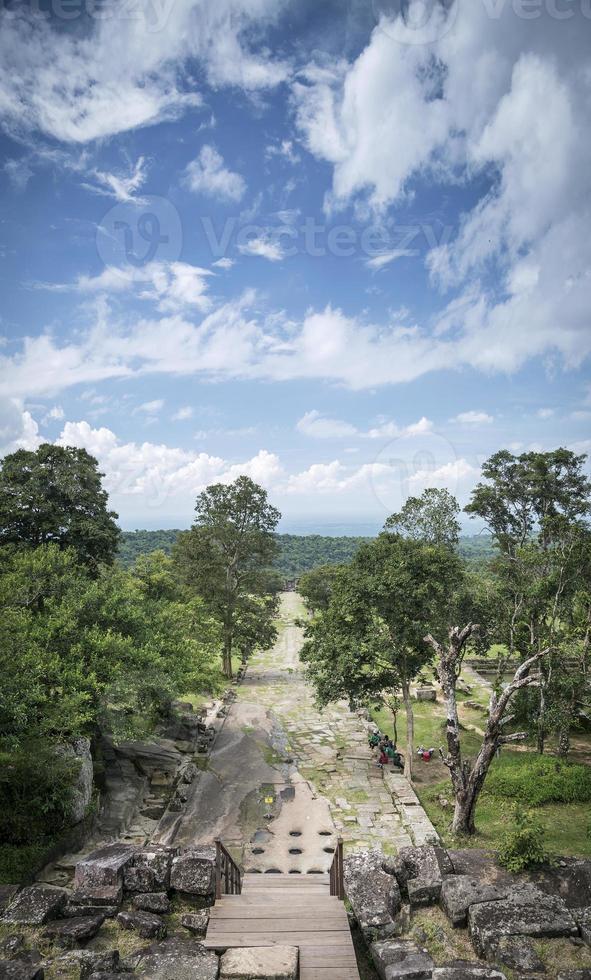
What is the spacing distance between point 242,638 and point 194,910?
2697cm

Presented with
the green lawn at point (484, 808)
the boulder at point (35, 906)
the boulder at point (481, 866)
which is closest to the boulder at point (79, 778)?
the boulder at point (35, 906)

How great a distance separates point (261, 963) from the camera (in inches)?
294

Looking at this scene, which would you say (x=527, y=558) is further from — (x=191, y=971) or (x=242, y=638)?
(x=242, y=638)

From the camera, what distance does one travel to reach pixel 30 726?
13.2 metres

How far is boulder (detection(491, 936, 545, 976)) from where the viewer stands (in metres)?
7.70

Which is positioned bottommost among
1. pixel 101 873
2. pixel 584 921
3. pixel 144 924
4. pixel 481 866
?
pixel 481 866

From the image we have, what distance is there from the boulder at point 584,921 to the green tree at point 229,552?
28373mm

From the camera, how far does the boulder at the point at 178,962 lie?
7414 mm

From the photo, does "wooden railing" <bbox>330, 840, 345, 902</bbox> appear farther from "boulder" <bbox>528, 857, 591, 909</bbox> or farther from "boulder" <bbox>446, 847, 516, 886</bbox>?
"boulder" <bbox>528, 857, 591, 909</bbox>

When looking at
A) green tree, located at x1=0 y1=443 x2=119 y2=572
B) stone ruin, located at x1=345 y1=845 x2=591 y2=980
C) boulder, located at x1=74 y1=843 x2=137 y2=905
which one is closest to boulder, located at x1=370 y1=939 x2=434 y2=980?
stone ruin, located at x1=345 y1=845 x2=591 y2=980

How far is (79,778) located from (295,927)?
9.00 meters

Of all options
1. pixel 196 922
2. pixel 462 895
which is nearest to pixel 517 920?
pixel 462 895

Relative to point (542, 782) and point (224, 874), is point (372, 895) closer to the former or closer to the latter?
point (224, 874)

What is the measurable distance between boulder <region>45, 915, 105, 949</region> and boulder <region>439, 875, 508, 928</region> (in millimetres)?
5787
